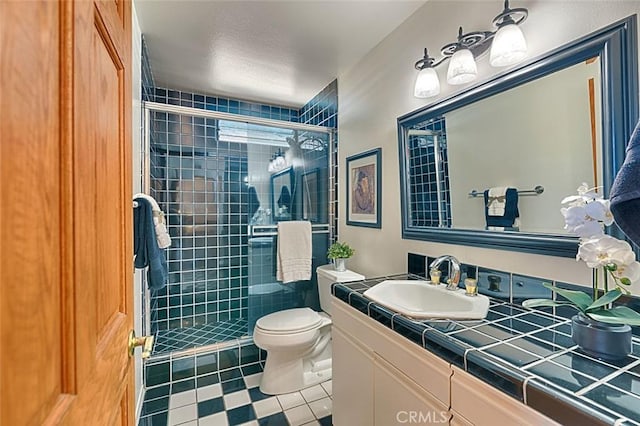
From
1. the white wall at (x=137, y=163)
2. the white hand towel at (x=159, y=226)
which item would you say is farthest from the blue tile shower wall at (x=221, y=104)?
the white hand towel at (x=159, y=226)

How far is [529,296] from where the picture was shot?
3.79 ft

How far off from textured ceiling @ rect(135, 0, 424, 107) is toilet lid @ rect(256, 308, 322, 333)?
189 cm

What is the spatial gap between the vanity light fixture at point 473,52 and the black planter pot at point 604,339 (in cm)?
98

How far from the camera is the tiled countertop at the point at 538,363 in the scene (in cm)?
61

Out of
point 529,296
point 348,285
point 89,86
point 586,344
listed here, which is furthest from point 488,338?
point 89,86

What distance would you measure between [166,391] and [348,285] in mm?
1576

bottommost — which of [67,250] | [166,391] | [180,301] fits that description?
[166,391]

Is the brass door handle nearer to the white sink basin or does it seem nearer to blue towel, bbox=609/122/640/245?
the white sink basin

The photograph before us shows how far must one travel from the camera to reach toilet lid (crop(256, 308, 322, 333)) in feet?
A: 6.43

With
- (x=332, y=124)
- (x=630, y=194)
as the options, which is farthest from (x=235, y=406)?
(x=332, y=124)

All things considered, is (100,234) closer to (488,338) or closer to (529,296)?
(488,338)

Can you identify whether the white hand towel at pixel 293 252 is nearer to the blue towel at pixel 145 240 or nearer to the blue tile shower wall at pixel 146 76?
the blue towel at pixel 145 240

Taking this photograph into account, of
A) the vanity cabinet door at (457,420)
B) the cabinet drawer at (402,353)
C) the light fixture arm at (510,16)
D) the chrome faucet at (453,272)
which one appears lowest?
the vanity cabinet door at (457,420)

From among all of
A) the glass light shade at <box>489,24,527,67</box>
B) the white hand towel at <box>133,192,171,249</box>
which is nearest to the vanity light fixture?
the glass light shade at <box>489,24,527,67</box>
